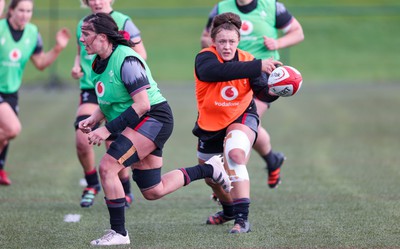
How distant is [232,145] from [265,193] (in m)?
2.12

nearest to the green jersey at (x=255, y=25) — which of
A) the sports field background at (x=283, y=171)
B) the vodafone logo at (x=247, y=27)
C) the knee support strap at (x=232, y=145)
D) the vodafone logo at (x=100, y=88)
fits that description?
the vodafone logo at (x=247, y=27)

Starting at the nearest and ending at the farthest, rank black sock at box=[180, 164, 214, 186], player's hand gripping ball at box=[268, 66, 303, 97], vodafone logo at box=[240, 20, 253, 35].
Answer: player's hand gripping ball at box=[268, 66, 303, 97] < black sock at box=[180, 164, 214, 186] < vodafone logo at box=[240, 20, 253, 35]

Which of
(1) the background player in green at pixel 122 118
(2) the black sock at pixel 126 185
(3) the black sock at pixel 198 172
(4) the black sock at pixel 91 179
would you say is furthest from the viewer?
(4) the black sock at pixel 91 179

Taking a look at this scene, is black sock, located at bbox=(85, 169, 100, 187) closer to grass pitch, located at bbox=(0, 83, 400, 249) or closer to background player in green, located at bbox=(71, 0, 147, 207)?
background player in green, located at bbox=(71, 0, 147, 207)

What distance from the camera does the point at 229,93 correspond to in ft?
22.4

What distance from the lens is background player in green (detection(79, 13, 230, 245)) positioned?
20.0 ft

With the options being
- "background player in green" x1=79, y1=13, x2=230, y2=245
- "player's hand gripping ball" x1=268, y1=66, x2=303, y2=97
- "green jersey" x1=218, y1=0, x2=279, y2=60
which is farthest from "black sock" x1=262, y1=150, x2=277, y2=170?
"background player in green" x1=79, y1=13, x2=230, y2=245

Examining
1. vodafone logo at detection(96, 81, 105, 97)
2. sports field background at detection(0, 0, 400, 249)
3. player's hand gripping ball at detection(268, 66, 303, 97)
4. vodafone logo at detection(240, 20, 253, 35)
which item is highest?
vodafone logo at detection(96, 81, 105, 97)

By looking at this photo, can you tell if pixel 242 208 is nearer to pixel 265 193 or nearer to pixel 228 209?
pixel 228 209

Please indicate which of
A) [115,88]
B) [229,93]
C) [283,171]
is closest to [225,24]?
[229,93]

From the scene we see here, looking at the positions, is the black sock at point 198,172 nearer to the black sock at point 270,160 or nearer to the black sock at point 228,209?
the black sock at point 228,209

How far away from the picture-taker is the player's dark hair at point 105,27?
6.19 meters

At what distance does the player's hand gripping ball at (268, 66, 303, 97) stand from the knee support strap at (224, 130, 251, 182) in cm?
45

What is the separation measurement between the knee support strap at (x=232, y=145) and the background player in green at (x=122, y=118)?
523 mm
